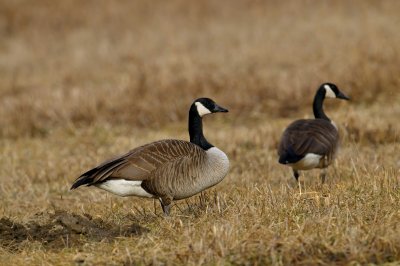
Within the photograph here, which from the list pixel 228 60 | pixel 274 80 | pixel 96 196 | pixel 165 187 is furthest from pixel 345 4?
pixel 165 187

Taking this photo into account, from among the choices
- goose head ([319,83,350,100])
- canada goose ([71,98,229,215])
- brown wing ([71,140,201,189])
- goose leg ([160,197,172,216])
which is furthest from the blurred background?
goose leg ([160,197,172,216])

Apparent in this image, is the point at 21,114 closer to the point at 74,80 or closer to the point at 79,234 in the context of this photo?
the point at 74,80

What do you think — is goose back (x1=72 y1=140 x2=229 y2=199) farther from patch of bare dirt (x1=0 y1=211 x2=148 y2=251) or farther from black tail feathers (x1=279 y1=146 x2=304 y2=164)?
black tail feathers (x1=279 y1=146 x2=304 y2=164)

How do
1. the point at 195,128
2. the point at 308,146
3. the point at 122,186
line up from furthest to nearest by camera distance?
the point at 308,146
the point at 195,128
the point at 122,186

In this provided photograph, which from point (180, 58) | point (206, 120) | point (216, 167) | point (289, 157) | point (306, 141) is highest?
point (180, 58)

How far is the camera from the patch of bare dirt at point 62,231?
5.62m

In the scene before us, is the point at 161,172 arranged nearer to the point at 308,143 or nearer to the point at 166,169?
the point at 166,169

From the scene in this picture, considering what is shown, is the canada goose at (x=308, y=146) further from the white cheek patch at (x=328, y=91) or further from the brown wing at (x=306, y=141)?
the white cheek patch at (x=328, y=91)

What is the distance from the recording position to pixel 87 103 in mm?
13602

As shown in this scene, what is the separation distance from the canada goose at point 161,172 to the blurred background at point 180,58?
220 inches

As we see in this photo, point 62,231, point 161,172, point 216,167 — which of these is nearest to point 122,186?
point 161,172

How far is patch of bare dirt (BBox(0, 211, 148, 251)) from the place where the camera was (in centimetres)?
562

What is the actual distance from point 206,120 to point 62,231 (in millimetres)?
7861

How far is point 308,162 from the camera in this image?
26.9 ft
